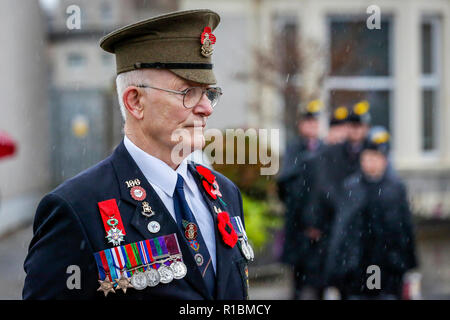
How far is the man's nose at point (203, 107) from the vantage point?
2.21 meters

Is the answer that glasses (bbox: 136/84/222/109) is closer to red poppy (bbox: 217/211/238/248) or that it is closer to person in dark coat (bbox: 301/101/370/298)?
red poppy (bbox: 217/211/238/248)

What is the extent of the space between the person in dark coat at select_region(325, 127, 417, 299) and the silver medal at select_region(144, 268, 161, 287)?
10.5 feet

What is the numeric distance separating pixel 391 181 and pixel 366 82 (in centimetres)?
617

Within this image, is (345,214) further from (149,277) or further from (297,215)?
(149,277)

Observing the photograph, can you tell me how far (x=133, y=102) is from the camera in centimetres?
222

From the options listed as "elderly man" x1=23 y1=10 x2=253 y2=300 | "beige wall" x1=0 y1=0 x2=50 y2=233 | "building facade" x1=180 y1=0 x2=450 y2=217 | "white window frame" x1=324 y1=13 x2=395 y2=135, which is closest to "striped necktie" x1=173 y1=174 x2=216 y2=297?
"elderly man" x1=23 y1=10 x2=253 y2=300

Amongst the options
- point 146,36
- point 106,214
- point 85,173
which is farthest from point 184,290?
point 146,36

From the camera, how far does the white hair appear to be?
2.20 m

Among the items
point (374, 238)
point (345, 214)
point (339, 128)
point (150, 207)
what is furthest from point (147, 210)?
point (339, 128)

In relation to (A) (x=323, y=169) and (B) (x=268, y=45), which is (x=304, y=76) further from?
(A) (x=323, y=169)

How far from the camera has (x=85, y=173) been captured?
217 cm

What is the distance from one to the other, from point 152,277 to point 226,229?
13.4 inches

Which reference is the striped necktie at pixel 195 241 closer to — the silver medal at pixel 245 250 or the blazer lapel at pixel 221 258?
the blazer lapel at pixel 221 258

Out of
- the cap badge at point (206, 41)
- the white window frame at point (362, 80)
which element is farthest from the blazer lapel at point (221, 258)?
the white window frame at point (362, 80)
